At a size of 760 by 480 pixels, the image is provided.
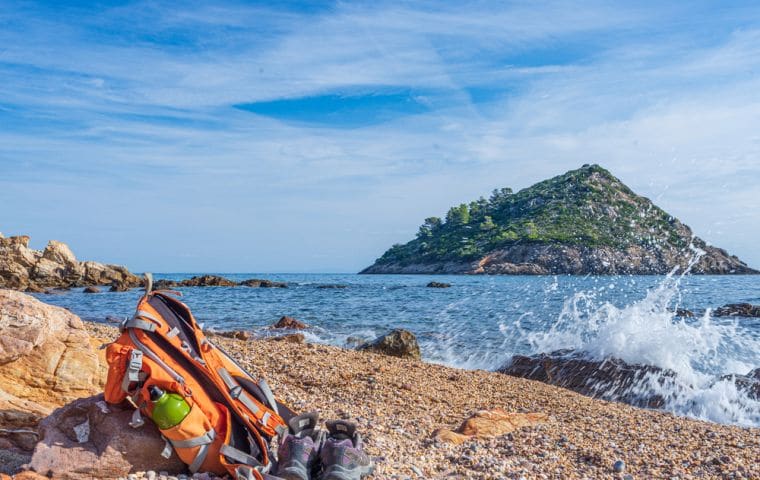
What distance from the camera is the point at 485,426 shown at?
700 centimetres

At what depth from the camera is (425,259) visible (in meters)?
116

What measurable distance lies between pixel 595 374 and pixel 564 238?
3348 inches

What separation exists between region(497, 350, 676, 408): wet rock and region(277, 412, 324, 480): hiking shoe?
29.3ft

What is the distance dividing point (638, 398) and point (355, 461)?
913cm

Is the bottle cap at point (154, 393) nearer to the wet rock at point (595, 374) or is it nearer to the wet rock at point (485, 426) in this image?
the wet rock at point (485, 426)

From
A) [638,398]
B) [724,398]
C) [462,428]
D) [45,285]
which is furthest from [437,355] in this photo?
[45,285]

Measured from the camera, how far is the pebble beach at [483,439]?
5750 millimetres

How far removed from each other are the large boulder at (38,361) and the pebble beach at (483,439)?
268 cm

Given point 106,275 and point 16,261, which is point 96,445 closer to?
point 16,261

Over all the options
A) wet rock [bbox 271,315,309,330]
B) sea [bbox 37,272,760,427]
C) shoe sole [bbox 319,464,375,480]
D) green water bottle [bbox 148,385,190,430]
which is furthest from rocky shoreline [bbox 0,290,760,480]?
wet rock [bbox 271,315,309,330]

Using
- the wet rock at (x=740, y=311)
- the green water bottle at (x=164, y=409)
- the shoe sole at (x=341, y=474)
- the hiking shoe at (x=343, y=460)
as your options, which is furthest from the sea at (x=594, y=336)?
the green water bottle at (x=164, y=409)

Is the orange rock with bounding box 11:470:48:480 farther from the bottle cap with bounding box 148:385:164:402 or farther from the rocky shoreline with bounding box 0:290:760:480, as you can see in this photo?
the bottle cap with bounding box 148:385:164:402

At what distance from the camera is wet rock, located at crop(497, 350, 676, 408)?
1195 cm

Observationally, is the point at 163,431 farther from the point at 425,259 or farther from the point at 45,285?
the point at 425,259
